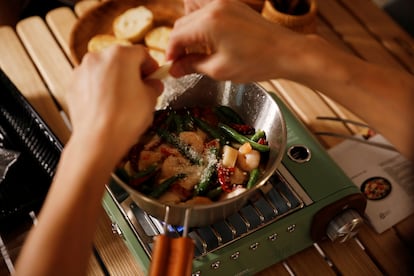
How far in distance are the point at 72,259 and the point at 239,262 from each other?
38 cm

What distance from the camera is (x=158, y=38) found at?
127cm

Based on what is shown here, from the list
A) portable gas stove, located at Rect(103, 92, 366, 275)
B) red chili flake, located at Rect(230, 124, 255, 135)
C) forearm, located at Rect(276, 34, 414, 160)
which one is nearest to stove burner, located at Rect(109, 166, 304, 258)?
portable gas stove, located at Rect(103, 92, 366, 275)

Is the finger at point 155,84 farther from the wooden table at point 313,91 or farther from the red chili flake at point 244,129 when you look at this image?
the wooden table at point 313,91

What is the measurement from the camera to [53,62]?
4.30 ft

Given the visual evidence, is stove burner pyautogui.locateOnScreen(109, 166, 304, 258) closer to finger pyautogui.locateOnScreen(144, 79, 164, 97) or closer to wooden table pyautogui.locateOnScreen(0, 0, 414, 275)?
wooden table pyautogui.locateOnScreen(0, 0, 414, 275)

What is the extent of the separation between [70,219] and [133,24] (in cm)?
75

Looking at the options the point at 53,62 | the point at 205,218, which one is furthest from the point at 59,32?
the point at 205,218

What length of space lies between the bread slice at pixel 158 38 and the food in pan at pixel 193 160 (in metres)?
0.34

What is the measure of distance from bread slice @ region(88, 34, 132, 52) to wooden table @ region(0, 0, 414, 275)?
11 cm

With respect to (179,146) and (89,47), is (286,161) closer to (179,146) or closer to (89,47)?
(179,146)

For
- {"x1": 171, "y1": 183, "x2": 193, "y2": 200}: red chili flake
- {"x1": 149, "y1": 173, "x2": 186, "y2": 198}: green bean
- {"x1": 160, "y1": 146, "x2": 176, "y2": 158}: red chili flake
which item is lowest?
{"x1": 171, "y1": 183, "x2": 193, "y2": 200}: red chili flake

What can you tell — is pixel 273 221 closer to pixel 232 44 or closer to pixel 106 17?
pixel 232 44

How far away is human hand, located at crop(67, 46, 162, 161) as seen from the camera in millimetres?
670

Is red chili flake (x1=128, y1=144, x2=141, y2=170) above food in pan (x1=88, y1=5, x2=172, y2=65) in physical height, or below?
below
